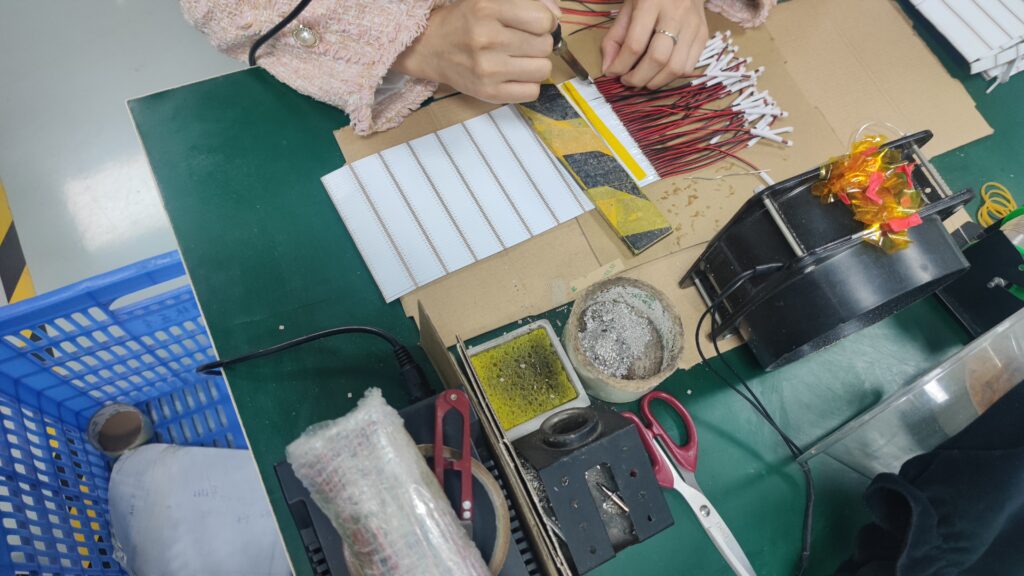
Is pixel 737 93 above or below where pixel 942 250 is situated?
above

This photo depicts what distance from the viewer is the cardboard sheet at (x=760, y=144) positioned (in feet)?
2.71

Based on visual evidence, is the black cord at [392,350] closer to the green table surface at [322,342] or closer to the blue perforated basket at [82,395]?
the green table surface at [322,342]

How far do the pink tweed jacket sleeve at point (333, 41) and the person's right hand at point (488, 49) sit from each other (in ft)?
0.12

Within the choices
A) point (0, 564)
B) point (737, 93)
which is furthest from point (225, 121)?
point (737, 93)

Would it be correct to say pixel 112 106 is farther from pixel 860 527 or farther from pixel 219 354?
pixel 860 527

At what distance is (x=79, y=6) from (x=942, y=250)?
2.04 meters

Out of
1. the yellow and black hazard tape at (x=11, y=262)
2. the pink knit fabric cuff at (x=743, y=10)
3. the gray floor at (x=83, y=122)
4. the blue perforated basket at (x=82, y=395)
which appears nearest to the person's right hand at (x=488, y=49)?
the pink knit fabric cuff at (x=743, y=10)

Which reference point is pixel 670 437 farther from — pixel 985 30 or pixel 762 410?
pixel 985 30

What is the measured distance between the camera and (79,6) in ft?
5.24

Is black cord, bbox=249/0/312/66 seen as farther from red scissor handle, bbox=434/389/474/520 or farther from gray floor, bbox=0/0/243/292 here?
gray floor, bbox=0/0/243/292

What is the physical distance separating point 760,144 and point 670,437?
1.62ft

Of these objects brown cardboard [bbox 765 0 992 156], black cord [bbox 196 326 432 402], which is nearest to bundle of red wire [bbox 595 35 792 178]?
brown cardboard [bbox 765 0 992 156]

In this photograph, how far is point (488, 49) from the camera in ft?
2.64

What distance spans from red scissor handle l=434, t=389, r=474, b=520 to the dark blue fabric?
49 centimetres
